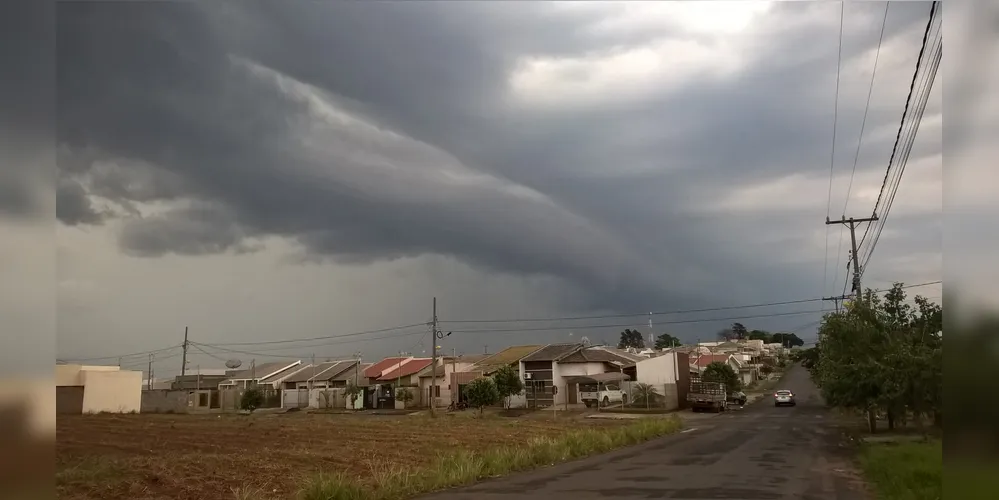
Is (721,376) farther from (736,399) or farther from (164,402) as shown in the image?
(164,402)

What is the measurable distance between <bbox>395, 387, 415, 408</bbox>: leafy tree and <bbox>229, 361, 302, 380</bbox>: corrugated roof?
35096 mm

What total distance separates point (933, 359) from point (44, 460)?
1812 cm

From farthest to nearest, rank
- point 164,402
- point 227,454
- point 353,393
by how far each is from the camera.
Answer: point 353,393, point 164,402, point 227,454

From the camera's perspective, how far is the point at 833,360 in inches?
1089

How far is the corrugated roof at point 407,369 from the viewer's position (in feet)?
242

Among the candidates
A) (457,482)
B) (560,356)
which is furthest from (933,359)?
(560,356)

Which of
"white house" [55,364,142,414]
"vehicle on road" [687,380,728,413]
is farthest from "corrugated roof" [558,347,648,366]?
"white house" [55,364,142,414]

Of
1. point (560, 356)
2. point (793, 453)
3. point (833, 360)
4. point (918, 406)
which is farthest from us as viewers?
point (560, 356)

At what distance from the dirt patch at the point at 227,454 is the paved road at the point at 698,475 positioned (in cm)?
372

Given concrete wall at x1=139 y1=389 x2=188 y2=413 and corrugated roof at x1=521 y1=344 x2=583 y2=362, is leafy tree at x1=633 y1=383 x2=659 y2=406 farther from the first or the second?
concrete wall at x1=139 y1=389 x2=188 y2=413

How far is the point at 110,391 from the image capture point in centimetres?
4675

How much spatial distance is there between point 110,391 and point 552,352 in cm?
3857

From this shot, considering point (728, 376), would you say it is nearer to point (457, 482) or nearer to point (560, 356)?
point (560, 356)

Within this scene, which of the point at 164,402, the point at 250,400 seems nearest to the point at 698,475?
the point at 164,402
